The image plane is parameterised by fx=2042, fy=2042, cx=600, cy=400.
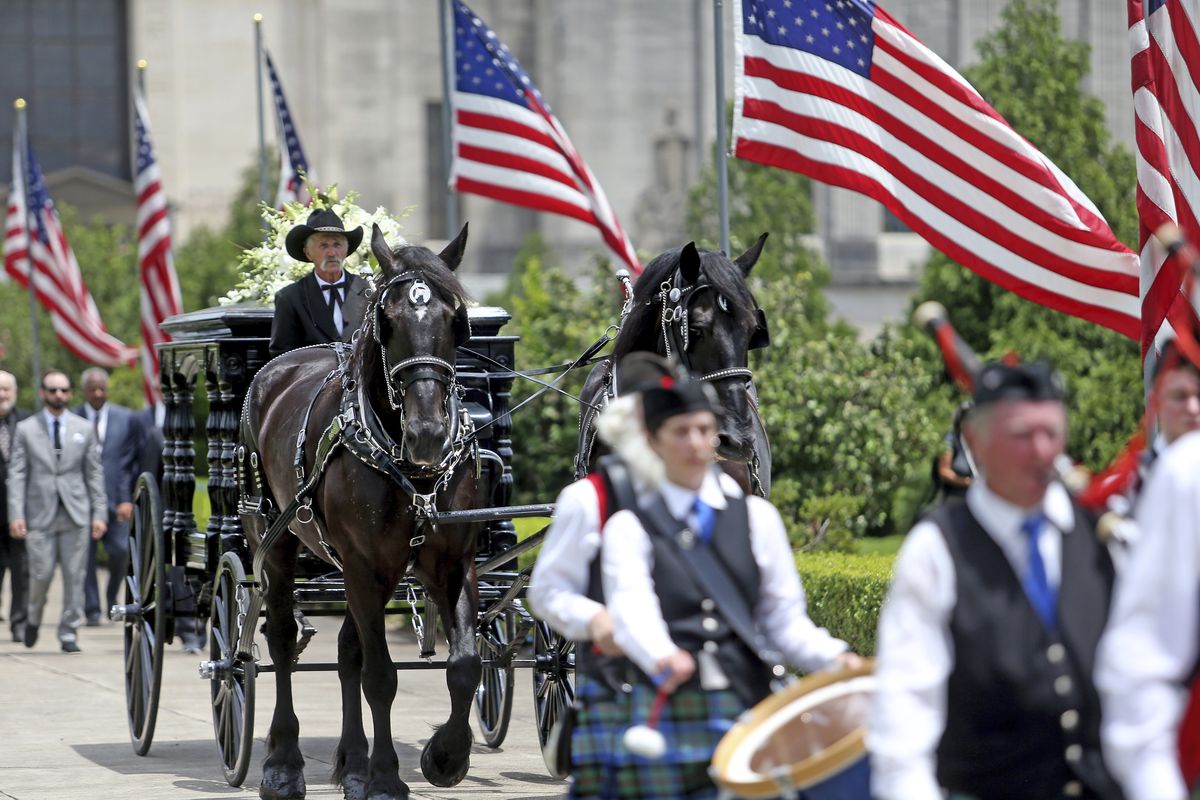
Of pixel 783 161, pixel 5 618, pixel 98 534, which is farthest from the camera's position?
pixel 5 618

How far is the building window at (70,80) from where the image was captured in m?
45.1

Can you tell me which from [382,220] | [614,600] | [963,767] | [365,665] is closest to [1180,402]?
[963,767]

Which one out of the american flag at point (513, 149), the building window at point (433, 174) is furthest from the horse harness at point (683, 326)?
the building window at point (433, 174)

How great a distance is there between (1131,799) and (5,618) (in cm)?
1656

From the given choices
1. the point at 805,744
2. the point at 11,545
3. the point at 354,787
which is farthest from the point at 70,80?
the point at 805,744

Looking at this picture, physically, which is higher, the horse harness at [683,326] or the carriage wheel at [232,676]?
the horse harness at [683,326]

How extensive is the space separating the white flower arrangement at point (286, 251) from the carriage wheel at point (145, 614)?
3.84ft

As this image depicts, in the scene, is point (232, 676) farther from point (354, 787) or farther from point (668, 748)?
point (668, 748)

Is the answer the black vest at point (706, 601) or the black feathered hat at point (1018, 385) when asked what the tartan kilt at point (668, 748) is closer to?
the black vest at point (706, 601)

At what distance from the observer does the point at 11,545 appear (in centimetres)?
1698

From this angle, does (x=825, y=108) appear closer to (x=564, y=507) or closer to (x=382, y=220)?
(x=382, y=220)

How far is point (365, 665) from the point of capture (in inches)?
323

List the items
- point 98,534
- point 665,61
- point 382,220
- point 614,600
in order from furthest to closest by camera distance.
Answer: point 665,61
point 98,534
point 382,220
point 614,600

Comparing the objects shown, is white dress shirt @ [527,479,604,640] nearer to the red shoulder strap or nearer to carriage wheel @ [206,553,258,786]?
the red shoulder strap
